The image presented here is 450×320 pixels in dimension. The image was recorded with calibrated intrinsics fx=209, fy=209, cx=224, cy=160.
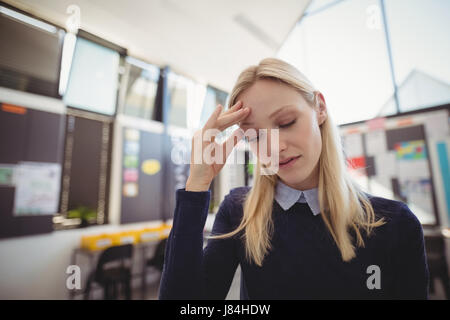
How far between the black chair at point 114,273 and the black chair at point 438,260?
3658 millimetres

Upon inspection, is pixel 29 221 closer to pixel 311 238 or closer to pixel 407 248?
pixel 311 238

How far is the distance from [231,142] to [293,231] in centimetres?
36

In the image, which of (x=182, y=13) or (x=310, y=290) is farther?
(x=182, y=13)

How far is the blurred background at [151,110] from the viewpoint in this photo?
80 centimetres

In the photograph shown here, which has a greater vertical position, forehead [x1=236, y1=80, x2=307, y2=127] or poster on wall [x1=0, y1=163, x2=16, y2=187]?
forehead [x1=236, y1=80, x2=307, y2=127]

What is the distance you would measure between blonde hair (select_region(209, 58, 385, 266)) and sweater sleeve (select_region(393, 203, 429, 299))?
71 millimetres

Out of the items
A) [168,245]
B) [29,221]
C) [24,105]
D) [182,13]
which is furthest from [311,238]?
[24,105]

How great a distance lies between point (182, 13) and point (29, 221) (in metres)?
3.00

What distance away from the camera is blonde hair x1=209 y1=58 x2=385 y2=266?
0.65 meters

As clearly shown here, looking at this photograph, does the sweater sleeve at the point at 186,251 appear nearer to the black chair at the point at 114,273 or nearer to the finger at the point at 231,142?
the finger at the point at 231,142

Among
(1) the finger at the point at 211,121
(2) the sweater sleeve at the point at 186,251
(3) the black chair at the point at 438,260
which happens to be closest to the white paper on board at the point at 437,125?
(3) the black chair at the point at 438,260

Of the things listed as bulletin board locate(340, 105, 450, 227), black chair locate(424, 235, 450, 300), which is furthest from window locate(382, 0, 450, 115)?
black chair locate(424, 235, 450, 300)

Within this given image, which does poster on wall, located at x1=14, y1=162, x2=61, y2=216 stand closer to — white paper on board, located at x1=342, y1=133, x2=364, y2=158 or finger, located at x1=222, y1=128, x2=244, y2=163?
finger, located at x1=222, y1=128, x2=244, y2=163
